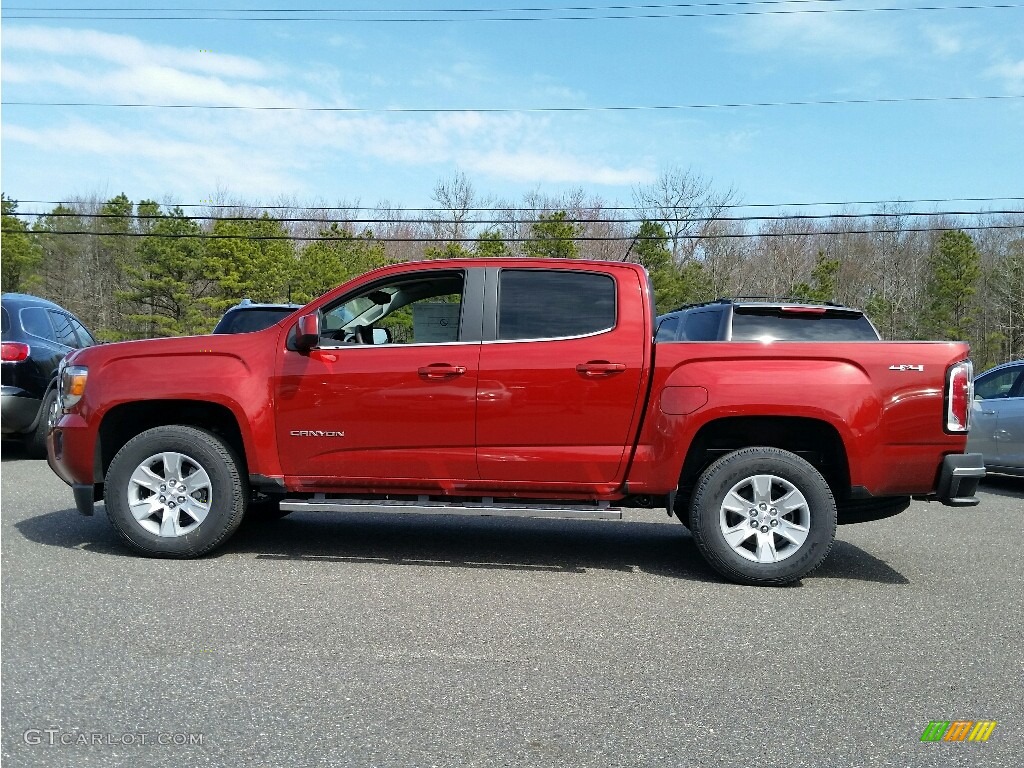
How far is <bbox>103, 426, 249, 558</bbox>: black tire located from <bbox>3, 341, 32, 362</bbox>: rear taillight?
5.53 metres

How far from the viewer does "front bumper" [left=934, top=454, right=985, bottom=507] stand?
509 centimetres

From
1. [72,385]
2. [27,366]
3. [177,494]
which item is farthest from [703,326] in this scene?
[27,366]

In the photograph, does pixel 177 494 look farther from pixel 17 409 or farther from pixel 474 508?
pixel 17 409

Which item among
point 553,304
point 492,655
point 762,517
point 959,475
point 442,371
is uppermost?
point 553,304

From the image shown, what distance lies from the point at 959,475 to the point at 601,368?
7.23 feet

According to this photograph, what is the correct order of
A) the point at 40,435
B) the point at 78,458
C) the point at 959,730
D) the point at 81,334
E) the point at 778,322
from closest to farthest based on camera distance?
the point at 959,730
the point at 78,458
the point at 778,322
the point at 40,435
the point at 81,334

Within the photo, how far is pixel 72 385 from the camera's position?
5852 millimetres

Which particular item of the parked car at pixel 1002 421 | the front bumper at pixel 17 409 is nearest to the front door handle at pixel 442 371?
the front bumper at pixel 17 409

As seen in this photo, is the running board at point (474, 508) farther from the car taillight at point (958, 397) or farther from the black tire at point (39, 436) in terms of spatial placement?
the black tire at point (39, 436)

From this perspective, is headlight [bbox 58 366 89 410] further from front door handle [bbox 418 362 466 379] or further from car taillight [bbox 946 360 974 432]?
car taillight [bbox 946 360 974 432]

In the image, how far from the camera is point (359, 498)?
5.75 metres

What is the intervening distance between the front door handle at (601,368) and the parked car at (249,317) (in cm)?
668

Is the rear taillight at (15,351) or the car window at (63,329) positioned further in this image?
the car window at (63,329)

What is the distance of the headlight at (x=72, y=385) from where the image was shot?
581 cm
